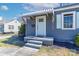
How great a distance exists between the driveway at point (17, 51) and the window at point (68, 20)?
2.43 m

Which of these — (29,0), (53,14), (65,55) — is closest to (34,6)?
(29,0)

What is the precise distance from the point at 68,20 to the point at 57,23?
69 centimetres

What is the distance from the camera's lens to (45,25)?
36.2 ft

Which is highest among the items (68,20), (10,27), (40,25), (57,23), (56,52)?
(68,20)

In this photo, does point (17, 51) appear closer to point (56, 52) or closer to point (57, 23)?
point (56, 52)

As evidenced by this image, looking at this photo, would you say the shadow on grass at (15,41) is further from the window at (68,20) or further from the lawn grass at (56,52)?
the window at (68,20)

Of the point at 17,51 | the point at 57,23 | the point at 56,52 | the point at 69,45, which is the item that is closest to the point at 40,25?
the point at 57,23

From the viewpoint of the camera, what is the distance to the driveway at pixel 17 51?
8405 millimetres

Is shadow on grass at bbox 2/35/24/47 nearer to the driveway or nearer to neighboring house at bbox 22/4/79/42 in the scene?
the driveway

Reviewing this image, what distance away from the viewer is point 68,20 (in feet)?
32.8

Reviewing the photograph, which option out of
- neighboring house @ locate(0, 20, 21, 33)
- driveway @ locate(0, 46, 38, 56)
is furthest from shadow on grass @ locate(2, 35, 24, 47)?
driveway @ locate(0, 46, 38, 56)

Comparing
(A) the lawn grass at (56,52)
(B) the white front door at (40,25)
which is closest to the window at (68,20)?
(B) the white front door at (40,25)

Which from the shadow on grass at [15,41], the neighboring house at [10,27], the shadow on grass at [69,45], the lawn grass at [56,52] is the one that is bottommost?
the lawn grass at [56,52]

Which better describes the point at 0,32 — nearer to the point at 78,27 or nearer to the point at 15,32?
the point at 15,32
